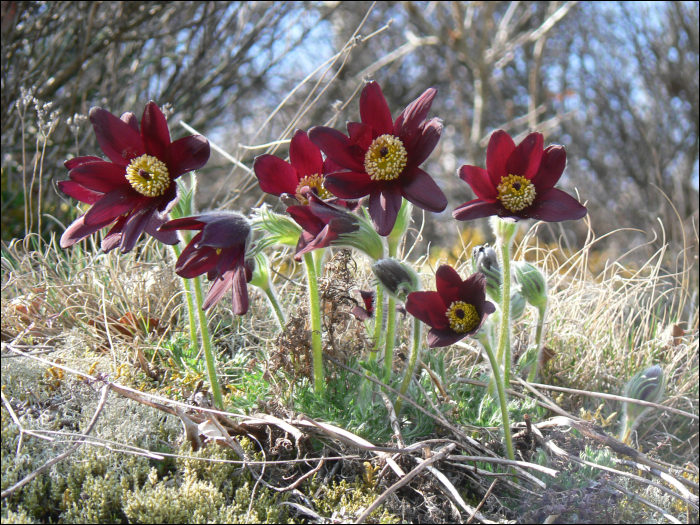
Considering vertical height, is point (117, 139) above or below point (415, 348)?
above

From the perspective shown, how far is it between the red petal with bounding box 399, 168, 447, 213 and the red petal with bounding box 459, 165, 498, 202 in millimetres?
63

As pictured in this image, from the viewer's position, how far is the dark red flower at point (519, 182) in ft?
4.03

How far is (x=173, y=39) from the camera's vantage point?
4.93 m

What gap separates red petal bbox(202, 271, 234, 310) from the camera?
1300mm

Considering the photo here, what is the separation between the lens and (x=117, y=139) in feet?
4.44

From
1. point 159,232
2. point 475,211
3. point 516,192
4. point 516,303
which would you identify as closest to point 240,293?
point 159,232

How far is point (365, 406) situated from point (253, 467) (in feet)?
1.00

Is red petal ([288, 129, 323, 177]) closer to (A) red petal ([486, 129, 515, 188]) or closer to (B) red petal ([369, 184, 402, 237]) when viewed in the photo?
(B) red petal ([369, 184, 402, 237])

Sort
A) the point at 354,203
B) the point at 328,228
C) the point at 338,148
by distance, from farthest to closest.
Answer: the point at 354,203 → the point at 338,148 → the point at 328,228

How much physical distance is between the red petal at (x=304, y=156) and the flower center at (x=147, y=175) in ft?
1.00

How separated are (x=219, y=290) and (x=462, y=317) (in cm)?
55

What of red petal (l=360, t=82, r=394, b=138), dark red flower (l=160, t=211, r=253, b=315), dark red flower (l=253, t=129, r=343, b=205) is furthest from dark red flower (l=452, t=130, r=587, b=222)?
dark red flower (l=160, t=211, r=253, b=315)

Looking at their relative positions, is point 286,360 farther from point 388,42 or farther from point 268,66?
point 388,42

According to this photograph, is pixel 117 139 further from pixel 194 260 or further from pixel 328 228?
pixel 328 228
